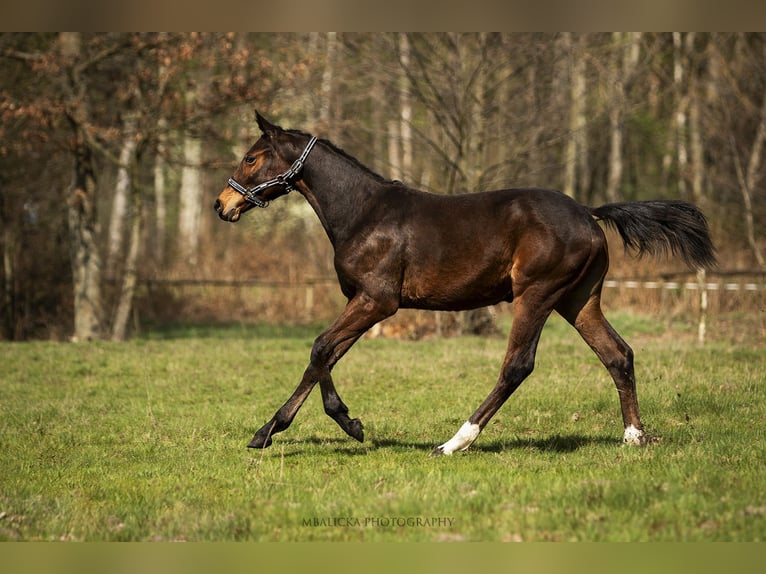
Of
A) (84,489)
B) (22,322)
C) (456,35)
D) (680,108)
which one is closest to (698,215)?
(84,489)

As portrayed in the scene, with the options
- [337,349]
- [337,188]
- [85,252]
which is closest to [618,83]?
[85,252]

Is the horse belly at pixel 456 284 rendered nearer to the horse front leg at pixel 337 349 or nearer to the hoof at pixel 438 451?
the horse front leg at pixel 337 349

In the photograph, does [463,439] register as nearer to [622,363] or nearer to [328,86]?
[622,363]

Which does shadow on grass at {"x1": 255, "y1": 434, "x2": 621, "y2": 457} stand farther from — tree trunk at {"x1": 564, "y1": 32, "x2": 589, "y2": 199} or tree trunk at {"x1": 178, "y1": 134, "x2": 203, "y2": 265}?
tree trunk at {"x1": 178, "y1": 134, "x2": 203, "y2": 265}

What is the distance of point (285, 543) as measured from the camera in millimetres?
5164

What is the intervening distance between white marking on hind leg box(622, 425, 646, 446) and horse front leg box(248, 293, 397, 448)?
87.1 inches

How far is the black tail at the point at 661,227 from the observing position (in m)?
7.75

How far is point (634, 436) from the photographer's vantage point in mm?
7609

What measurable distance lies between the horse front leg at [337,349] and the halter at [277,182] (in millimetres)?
1225

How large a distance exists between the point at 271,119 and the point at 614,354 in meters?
16.0

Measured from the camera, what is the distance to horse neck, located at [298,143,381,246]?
25.6ft

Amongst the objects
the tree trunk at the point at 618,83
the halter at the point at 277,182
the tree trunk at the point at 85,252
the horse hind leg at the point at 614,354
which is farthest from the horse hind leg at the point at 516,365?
the tree trunk at the point at 85,252

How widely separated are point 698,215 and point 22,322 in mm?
17831
